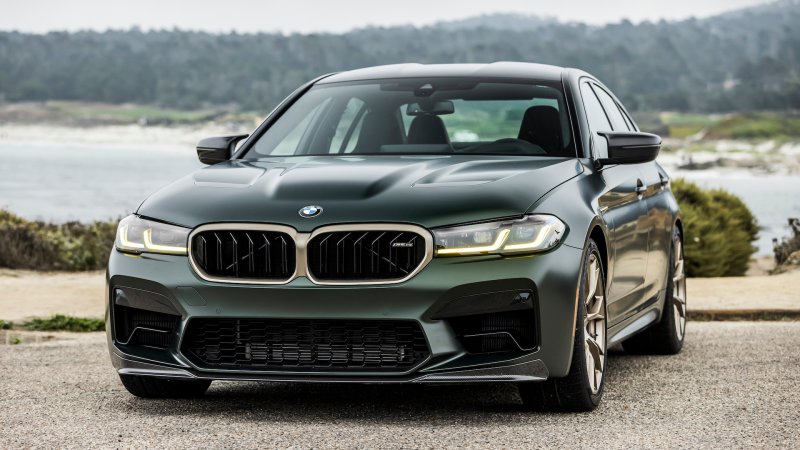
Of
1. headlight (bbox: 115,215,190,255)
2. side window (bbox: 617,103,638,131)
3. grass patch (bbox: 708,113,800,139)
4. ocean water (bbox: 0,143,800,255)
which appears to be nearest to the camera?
headlight (bbox: 115,215,190,255)

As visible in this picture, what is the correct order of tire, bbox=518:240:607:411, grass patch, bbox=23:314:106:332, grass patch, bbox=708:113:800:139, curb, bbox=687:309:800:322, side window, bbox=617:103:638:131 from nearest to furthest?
tire, bbox=518:240:607:411 < side window, bbox=617:103:638:131 < grass patch, bbox=23:314:106:332 < curb, bbox=687:309:800:322 < grass patch, bbox=708:113:800:139

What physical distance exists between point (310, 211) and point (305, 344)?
57 centimetres

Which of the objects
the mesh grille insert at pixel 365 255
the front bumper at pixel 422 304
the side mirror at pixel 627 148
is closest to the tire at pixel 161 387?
the front bumper at pixel 422 304

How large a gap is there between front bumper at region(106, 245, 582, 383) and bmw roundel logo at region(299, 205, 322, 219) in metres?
0.27

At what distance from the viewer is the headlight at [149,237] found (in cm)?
634

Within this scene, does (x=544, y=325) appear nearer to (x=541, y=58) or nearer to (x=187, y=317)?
(x=187, y=317)

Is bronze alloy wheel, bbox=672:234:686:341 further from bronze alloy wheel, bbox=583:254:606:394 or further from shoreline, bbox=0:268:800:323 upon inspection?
shoreline, bbox=0:268:800:323

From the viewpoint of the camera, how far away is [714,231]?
18.9 meters

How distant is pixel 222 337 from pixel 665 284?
3579mm

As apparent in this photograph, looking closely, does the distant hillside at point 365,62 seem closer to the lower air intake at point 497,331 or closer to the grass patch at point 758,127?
the grass patch at point 758,127

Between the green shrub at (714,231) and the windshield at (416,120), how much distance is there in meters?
9.92

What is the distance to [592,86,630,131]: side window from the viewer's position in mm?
8643

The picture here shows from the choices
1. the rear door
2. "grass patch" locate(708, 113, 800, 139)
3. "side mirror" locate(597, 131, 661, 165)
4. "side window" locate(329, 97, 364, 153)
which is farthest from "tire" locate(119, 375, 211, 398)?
"grass patch" locate(708, 113, 800, 139)

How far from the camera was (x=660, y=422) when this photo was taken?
6.53 metres
